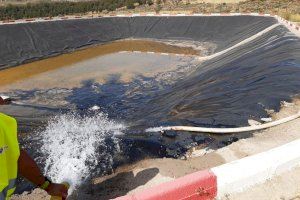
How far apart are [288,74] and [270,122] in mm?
4193

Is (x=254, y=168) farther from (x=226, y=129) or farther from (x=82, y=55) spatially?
(x=82, y=55)

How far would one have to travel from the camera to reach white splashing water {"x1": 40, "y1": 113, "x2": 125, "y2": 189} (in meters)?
5.85

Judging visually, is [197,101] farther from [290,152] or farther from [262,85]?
[290,152]

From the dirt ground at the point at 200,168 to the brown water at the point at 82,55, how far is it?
14.3 meters

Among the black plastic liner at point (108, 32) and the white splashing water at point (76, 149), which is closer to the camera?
the white splashing water at point (76, 149)

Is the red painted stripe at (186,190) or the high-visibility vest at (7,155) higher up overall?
the high-visibility vest at (7,155)

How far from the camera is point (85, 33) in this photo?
2972 cm

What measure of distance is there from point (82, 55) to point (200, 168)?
20.9m

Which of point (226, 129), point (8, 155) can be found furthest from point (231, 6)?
point (8, 155)

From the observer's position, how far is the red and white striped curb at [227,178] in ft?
12.4

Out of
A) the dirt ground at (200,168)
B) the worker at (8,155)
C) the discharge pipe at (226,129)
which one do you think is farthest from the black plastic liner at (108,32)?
the worker at (8,155)

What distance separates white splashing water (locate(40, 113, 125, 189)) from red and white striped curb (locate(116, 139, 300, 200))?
6.31 feet

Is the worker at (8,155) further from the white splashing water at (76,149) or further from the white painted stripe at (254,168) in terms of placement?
the white splashing water at (76,149)

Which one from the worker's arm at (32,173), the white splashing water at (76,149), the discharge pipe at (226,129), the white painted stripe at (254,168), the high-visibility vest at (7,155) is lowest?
the white splashing water at (76,149)
